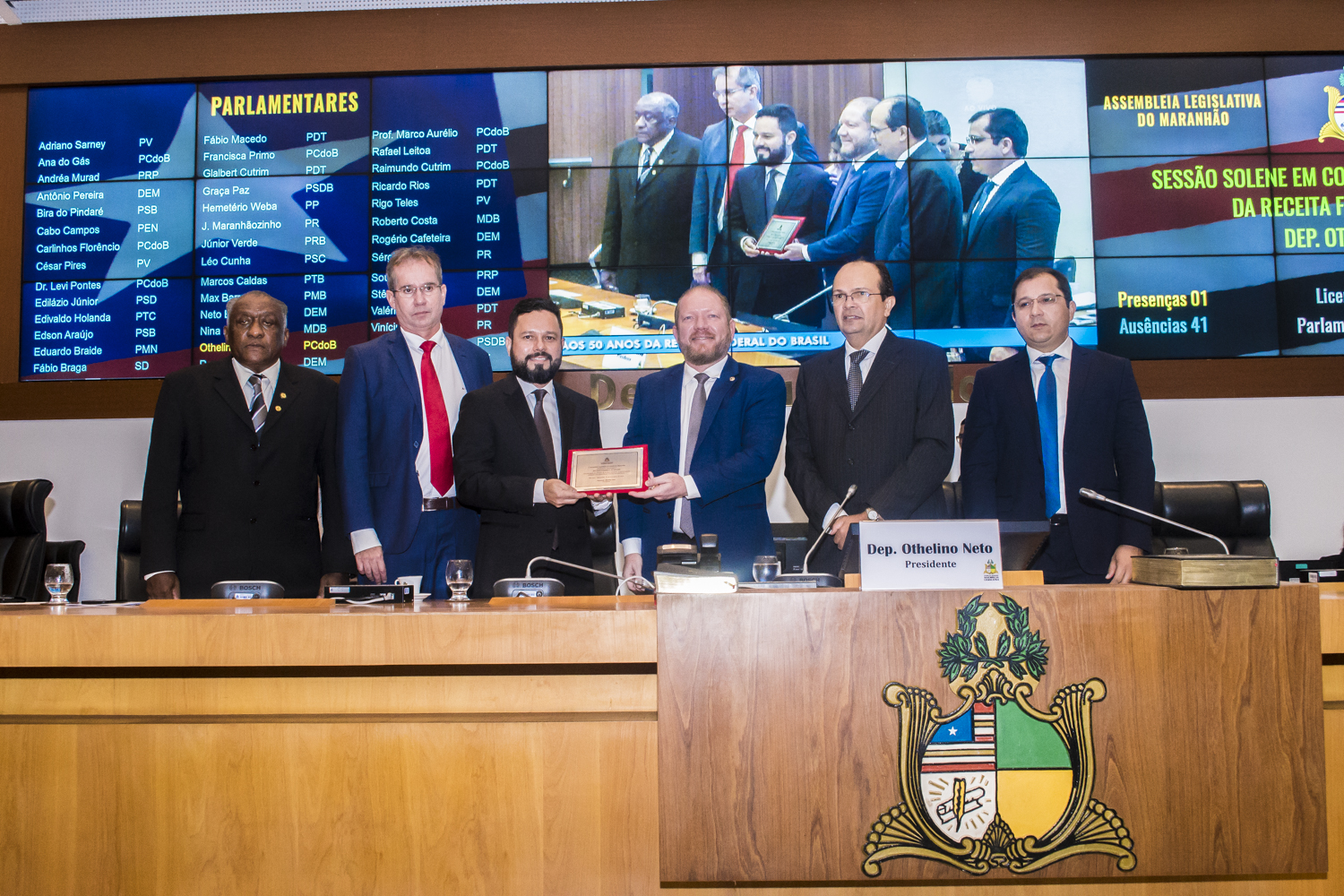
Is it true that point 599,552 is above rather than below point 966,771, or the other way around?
above

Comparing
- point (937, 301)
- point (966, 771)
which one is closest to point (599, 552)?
point (937, 301)

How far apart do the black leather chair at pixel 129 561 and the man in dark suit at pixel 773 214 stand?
2.78 m

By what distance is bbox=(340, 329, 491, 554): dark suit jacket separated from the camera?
2756mm

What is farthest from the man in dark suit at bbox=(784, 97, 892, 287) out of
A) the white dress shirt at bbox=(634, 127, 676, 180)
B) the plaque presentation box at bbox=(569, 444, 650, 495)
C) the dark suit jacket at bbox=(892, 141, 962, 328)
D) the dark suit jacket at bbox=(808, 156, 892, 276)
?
the plaque presentation box at bbox=(569, 444, 650, 495)

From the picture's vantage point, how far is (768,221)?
4.23 m

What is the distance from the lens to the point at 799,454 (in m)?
2.80

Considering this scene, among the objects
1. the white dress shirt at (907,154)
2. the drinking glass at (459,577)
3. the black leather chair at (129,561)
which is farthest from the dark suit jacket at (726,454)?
the black leather chair at (129,561)

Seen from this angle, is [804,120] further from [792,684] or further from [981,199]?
[792,684]

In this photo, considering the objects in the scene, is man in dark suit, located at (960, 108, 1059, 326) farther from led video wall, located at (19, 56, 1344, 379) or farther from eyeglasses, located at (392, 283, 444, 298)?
eyeglasses, located at (392, 283, 444, 298)

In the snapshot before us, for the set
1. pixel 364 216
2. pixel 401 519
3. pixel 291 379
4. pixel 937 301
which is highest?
pixel 364 216

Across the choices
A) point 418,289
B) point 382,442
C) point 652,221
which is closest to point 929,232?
point 652,221

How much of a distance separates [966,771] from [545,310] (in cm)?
189

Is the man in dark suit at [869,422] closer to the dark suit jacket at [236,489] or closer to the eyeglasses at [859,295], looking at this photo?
the eyeglasses at [859,295]

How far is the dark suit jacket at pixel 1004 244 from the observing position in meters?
4.17
